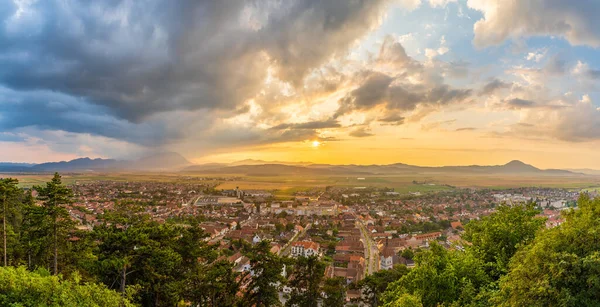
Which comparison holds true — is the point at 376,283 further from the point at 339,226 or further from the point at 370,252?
the point at 339,226

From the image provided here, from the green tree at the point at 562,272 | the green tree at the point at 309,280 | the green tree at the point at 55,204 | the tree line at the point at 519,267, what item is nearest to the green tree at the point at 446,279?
the tree line at the point at 519,267

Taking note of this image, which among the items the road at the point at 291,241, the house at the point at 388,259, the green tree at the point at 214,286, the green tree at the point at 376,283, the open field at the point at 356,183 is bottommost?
the road at the point at 291,241

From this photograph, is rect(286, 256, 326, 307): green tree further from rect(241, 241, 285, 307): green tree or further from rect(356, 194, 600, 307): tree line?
rect(356, 194, 600, 307): tree line

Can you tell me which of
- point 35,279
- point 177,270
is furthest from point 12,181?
point 35,279

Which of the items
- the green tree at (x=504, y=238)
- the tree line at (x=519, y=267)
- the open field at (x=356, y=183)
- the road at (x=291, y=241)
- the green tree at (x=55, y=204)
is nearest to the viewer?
the tree line at (x=519, y=267)

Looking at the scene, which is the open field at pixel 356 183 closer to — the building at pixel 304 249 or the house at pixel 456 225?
the house at pixel 456 225

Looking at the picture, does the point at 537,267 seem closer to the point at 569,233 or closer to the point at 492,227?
the point at 569,233

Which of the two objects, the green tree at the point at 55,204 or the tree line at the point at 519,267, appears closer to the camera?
the tree line at the point at 519,267
